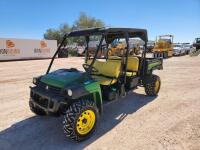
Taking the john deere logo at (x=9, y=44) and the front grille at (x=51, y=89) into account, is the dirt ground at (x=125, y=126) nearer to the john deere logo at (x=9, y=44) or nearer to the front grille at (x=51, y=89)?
the front grille at (x=51, y=89)

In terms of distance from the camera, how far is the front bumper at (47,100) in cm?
395

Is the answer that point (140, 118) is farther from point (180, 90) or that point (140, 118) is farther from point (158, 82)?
point (180, 90)

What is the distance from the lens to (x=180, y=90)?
7746 millimetres

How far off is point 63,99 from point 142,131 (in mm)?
1682

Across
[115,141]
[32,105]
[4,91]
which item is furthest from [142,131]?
[4,91]

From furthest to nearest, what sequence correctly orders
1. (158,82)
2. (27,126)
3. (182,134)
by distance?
1. (158,82)
2. (27,126)
3. (182,134)

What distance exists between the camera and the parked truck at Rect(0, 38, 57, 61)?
76.6 ft

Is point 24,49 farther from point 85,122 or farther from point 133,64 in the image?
point 85,122

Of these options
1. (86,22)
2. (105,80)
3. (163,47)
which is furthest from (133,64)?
(86,22)

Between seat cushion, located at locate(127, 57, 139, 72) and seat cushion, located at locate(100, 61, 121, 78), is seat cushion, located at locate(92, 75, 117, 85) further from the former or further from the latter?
seat cushion, located at locate(127, 57, 139, 72)

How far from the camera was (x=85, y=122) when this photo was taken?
4094 mm

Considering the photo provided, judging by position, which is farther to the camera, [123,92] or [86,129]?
[123,92]

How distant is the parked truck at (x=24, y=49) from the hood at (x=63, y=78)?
20.6 m

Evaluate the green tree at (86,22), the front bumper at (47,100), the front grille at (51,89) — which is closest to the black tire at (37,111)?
the front bumper at (47,100)
